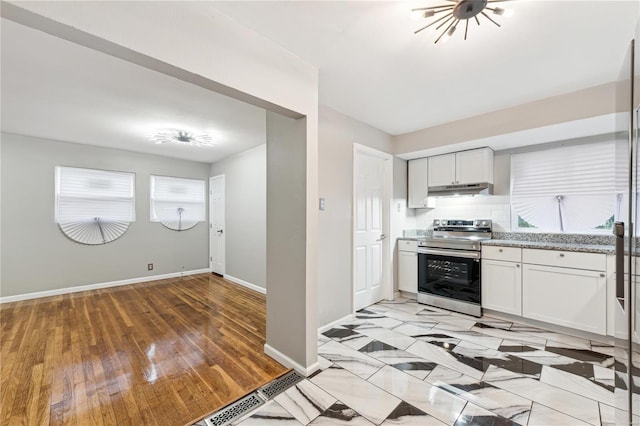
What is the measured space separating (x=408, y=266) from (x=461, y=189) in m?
1.34

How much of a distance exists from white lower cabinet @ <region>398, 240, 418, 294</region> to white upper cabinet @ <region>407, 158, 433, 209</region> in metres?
0.67

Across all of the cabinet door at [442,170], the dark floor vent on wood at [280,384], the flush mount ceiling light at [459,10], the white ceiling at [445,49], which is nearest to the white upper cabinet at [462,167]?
the cabinet door at [442,170]

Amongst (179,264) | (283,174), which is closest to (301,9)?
(283,174)

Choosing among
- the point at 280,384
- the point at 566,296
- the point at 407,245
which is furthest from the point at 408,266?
→ the point at 280,384

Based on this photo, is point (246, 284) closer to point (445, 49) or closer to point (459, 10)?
point (445, 49)

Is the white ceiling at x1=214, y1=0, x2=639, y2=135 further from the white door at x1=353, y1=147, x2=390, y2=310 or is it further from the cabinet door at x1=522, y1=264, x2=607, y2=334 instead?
the cabinet door at x1=522, y1=264, x2=607, y2=334

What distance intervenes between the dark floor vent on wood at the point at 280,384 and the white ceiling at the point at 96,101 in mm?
2669

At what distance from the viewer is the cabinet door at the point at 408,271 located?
3848mm

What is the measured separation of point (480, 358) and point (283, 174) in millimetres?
2362

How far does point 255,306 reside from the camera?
12.3 feet

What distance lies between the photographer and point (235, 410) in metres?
1.72

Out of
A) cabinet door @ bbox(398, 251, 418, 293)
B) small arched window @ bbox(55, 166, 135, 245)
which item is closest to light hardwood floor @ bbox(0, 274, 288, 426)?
small arched window @ bbox(55, 166, 135, 245)

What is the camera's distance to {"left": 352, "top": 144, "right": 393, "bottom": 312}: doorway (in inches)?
132

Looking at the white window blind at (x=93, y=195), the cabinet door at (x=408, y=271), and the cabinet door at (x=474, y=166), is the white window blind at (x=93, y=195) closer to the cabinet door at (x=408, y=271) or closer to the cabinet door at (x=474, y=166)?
the cabinet door at (x=408, y=271)
